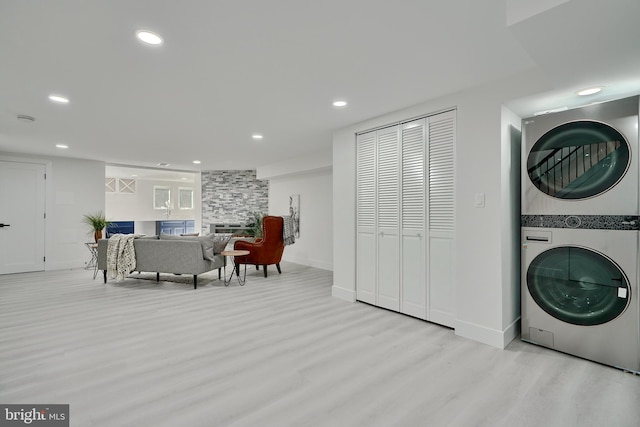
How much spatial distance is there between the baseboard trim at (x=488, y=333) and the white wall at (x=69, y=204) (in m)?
7.55

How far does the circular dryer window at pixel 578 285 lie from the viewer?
235 centimetres

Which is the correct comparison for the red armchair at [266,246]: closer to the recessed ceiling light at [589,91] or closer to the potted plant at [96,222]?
the potted plant at [96,222]

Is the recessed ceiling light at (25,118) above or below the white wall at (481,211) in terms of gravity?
above

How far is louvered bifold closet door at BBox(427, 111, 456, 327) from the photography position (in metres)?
3.13

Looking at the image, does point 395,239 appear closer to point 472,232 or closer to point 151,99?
point 472,232

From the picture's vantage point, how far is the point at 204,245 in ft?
16.1

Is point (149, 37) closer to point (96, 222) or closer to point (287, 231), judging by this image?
point (287, 231)

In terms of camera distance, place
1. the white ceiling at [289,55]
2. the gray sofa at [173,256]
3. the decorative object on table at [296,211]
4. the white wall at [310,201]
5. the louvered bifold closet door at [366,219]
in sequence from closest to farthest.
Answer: the white ceiling at [289,55] → the louvered bifold closet door at [366,219] → the gray sofa at [173,256] → the white wall at [310,201] → the decorative object on table at [296,211]

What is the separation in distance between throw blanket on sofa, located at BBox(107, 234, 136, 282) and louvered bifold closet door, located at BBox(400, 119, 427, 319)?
13.8 ft

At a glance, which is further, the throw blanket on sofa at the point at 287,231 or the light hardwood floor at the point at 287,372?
the throw blanket on sofa at the point at 287,231

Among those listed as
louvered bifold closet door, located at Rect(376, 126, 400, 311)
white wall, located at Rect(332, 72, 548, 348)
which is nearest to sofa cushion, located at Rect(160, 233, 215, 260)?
louvered bifold closet door, located at Rect(376, 126, 400, 311)

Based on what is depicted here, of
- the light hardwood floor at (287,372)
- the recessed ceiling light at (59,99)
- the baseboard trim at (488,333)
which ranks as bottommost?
the light hardwood floor at (287,372)

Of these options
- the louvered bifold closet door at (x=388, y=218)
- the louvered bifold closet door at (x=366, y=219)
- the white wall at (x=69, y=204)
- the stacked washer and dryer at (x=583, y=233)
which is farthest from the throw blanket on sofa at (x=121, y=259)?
the stacked washer and dryer at (x=583, y=233)

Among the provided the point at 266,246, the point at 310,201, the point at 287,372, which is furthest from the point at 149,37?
the point at 310,201
